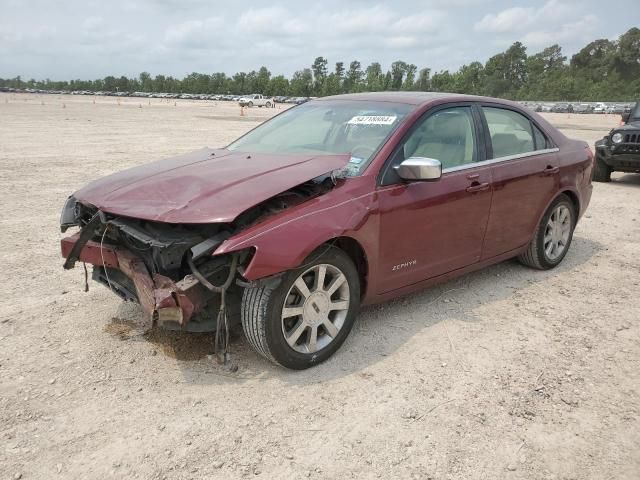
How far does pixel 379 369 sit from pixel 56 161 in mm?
10456

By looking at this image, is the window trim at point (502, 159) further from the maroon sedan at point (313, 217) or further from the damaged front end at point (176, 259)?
the damaged front end at point (176, 259)

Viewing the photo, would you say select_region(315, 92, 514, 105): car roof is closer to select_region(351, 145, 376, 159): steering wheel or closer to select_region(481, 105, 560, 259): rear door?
select_region(481, 105, 560, 259): rear door

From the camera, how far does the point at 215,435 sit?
108 inches

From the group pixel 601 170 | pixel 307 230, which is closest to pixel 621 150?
pixel 601 170

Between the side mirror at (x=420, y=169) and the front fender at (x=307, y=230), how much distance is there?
0.27 meters

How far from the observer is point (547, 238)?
5.25 m

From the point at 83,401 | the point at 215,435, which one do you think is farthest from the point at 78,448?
the point at 215,435

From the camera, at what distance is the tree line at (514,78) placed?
318 feet

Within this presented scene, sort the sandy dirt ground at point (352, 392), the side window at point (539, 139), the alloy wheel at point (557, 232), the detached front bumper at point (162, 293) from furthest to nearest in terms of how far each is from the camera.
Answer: the alloy wheel at point (557, 232) → the side window at point (539, 139) → the detached front bumper at point (162, 293) → the sandy dirt ground at point (352, 392)

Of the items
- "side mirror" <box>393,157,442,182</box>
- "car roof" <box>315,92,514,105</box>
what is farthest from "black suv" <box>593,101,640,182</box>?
"side mirror" <box>393,157,442,182</box>

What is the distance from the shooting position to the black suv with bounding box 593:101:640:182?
9.97 meters

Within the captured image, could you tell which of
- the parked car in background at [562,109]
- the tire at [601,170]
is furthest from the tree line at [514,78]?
the tire at [601,170]

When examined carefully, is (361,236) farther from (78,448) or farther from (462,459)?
(78,448)

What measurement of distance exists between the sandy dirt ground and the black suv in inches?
241
